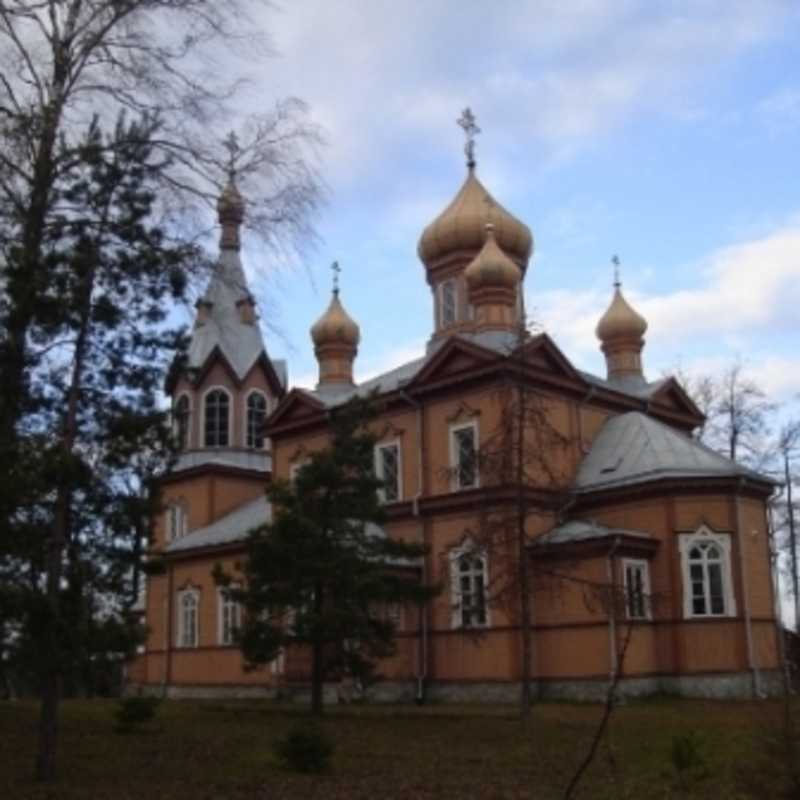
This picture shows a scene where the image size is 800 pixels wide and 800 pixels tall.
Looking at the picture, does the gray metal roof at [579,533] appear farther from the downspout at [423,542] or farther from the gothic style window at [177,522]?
the gothic style window at [177,522]

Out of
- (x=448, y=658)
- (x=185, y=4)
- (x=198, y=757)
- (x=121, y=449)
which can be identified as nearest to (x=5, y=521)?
(x=121, y=449)

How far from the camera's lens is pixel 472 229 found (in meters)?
31.9

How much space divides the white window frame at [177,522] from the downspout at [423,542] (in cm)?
1172

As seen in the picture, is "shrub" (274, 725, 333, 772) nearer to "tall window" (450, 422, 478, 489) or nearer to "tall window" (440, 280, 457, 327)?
"tall window" (450, 422, 478, 489)

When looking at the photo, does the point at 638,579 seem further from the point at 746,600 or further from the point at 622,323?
the point at 622,323

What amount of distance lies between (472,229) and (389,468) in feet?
26.4

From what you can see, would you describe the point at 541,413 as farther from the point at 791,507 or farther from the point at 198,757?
the point at 791,507

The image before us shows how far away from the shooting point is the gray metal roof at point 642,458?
2427cm

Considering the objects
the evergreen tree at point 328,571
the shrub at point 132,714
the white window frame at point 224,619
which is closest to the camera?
the shrub at point 132,714

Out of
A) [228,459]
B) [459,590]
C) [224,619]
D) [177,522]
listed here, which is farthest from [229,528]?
[459,590]

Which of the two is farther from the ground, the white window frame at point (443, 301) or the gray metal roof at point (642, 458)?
the white window frame at point (443, 301)

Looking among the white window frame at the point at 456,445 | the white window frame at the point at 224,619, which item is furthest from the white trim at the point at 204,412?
the white window frame at the point at 456,445

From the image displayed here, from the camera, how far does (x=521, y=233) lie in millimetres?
32438

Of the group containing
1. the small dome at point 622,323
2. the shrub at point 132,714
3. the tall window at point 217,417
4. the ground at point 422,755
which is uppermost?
the small dome at point 622,323
